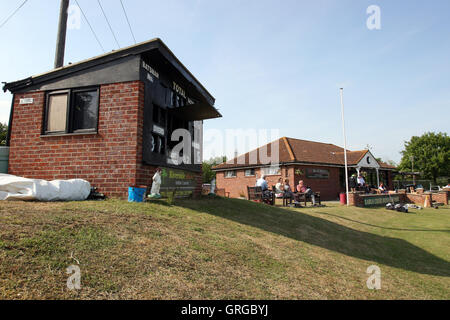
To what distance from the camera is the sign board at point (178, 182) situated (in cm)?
744

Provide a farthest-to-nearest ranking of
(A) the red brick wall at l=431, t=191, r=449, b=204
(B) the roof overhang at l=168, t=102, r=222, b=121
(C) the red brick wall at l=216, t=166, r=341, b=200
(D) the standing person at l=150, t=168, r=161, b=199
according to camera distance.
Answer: (C) the red brick wall at l=216, t=166, r=341, b=200, (A) the red brick wall at l=431, t=191, r=449, b=204, (B) the roof overhang at l=168, t=102, r=222, b=121, (D) the standing person at l=150, t=168, r=161, b=199

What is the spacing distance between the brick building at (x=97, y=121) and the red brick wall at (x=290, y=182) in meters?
15.8

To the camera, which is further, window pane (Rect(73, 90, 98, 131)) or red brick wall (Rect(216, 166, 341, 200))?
red brick wall (Rect(216, 166, 341, 200))

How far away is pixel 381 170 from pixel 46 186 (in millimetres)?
33725

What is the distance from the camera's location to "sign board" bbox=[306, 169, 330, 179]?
22547 mm

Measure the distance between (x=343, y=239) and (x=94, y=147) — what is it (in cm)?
761

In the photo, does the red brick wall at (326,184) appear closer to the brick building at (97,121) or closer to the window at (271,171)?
the window at (271,171)

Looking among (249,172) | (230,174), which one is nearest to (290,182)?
(249,172)

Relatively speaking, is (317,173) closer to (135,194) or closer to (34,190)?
(135,194)

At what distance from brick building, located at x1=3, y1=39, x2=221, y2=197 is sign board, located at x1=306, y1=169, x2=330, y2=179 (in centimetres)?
1717

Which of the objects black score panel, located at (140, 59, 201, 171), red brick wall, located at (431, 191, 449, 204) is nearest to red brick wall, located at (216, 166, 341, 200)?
red brick wall, located at (431, 191, 449, 204)

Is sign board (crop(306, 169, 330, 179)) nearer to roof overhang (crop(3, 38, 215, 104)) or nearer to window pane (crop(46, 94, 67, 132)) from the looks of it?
roof overhang (crop(3, 38, 215, 104))

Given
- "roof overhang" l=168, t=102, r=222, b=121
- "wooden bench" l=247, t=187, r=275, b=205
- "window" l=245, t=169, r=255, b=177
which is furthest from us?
"window" l=245, t=169, r=255, b=177

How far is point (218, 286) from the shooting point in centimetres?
316
